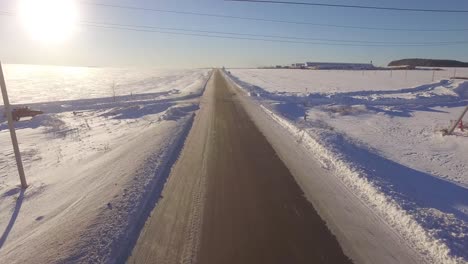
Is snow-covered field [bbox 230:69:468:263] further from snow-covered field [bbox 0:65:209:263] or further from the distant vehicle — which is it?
the distant vehicle

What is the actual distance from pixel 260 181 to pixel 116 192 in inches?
131

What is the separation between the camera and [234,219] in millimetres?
6277

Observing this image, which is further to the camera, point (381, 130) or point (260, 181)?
point (381, 130)

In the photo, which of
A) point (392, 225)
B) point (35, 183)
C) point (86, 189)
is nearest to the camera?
point (392, 225)

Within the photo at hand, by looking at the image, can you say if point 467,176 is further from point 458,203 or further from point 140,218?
point 140,218

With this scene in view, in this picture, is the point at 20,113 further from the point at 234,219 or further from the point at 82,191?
the point at 234,219

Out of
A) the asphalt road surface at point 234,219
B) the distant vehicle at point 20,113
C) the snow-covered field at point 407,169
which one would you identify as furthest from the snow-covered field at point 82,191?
the distant vehicle at point 20,113

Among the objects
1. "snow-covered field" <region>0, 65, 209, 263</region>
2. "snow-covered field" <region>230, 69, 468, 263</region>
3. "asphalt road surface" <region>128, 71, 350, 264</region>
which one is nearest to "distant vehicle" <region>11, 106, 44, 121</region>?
"snow-covered field" <region>0, 65, 209, 263</region>

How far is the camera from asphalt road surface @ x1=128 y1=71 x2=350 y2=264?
5.14 m

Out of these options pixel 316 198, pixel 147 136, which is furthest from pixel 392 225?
pixel 147 136

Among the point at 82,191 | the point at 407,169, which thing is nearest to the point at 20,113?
the point at 82,191

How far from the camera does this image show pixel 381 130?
16.2 metres

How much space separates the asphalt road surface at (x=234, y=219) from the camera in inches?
203

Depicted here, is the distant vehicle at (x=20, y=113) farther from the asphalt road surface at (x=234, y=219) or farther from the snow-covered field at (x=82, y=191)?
the asphalt road surface at (x=234, y=219)
